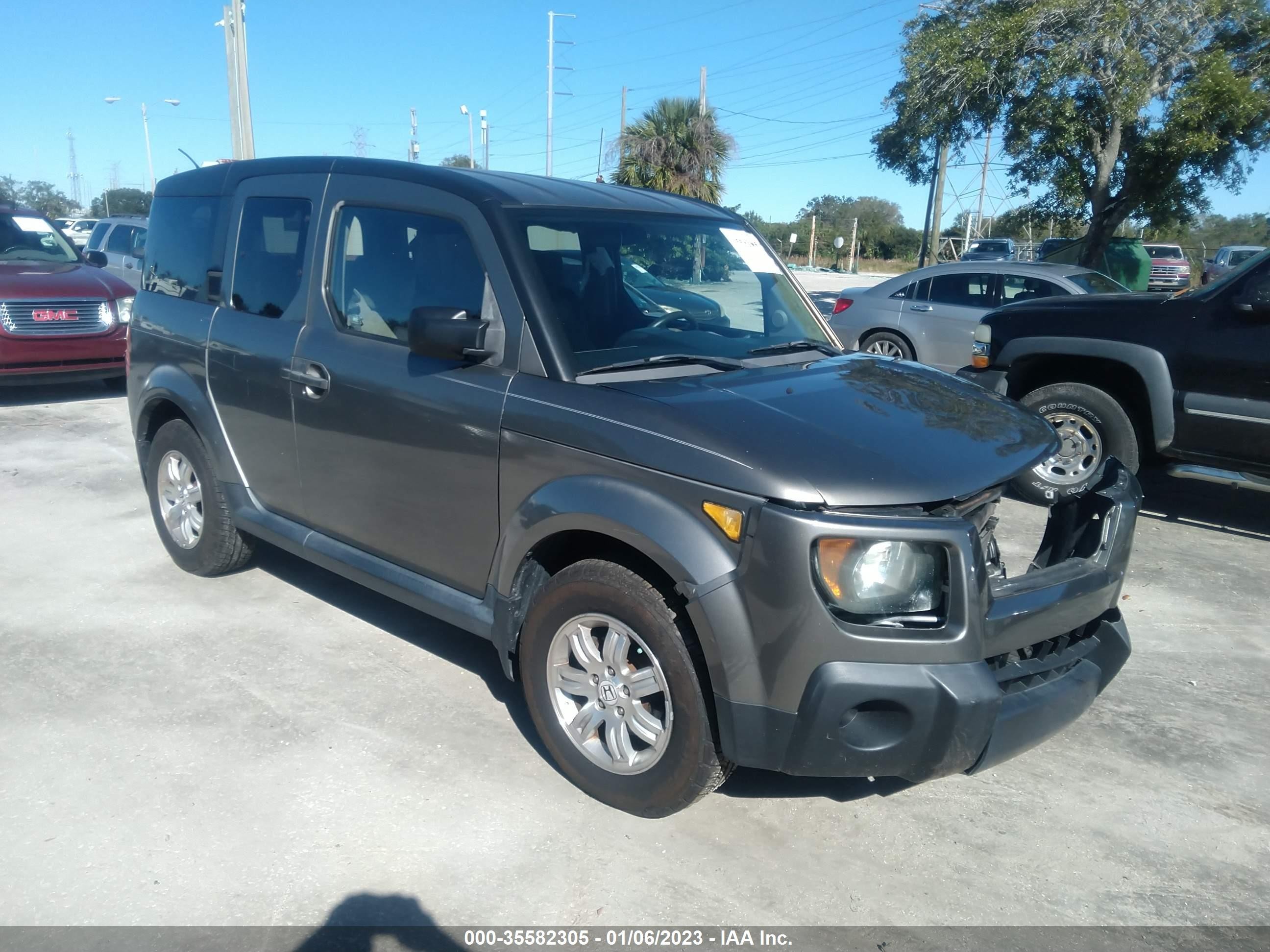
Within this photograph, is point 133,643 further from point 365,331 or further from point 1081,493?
point 1081,493

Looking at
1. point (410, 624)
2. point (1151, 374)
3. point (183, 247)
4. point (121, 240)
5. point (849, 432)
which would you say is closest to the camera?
point (849, 432)

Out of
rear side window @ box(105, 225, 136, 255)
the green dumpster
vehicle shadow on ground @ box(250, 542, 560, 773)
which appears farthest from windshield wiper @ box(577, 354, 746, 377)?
the green dumpster

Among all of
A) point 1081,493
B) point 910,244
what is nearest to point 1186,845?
point 1081,493

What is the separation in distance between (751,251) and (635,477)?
70.0 inches

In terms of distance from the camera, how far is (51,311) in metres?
9.48

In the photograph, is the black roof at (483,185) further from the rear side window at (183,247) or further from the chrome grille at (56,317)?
the chrome grille at (56,317)

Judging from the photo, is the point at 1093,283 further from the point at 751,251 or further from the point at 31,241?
the point at 31,241

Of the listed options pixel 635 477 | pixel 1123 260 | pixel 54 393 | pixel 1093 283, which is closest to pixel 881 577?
pixel 635 477

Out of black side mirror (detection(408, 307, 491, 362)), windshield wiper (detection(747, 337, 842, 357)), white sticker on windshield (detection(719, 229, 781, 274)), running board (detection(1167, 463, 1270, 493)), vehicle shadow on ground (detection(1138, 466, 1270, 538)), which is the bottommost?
vehicle shadow on ground (detection(1138, 466, 1270, 538))

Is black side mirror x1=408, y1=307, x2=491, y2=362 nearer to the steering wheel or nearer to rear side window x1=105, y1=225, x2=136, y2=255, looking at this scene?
the steering wheel

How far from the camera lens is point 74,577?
5.20 m

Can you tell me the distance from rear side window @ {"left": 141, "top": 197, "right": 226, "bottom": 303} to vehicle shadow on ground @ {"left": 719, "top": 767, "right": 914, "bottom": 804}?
3.33 m

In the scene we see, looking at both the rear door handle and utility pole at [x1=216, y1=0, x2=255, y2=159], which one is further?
utility pole at [x1=216, y1=0, x2=255, y2=159]

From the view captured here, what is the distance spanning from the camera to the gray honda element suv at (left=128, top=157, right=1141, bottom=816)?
2684 millimetres
